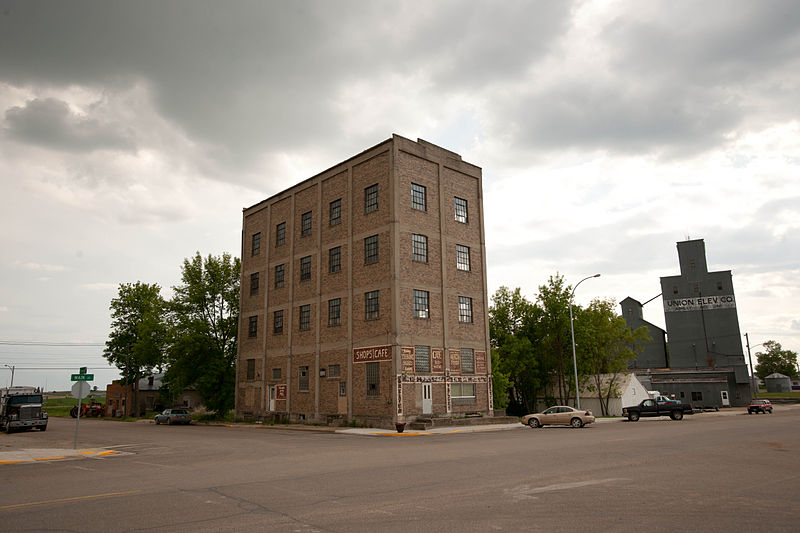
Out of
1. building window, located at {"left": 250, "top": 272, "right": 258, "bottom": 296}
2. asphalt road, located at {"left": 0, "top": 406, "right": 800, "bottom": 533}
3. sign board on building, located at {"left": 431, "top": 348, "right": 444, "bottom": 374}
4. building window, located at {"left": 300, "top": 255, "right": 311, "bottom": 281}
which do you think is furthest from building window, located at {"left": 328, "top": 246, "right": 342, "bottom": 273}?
asphalt road, located at {"left": 0, "top": 406, "right": 800, "bottom": 533}

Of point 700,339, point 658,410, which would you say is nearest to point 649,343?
point 700,339

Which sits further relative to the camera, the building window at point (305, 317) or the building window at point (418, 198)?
the building window at point (305, 317)

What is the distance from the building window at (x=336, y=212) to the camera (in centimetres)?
3978

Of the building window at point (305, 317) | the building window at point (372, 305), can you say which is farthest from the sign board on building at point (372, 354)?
the building window at point (305, 317)

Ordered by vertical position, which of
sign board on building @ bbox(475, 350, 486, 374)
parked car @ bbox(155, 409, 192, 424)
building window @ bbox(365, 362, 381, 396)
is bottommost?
parked car @ bbox(155, 409, 192, 424)

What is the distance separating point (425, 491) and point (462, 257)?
29667mm

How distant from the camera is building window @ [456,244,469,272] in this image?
38844mm

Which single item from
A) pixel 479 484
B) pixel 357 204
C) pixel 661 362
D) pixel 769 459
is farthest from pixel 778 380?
pixel 479 484

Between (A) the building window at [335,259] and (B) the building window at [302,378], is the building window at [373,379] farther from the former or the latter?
(A) the building window at [335,259]

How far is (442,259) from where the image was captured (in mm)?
37344

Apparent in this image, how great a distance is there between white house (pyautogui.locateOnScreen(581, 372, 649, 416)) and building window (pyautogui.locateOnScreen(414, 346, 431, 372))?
76.7 ft

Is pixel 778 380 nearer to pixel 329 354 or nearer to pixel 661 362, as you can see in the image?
pixel 661 362

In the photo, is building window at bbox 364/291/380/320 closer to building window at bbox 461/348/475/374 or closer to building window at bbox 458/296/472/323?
building window at bbox 458/296/472/323

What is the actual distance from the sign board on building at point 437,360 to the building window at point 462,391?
153 centimetres
